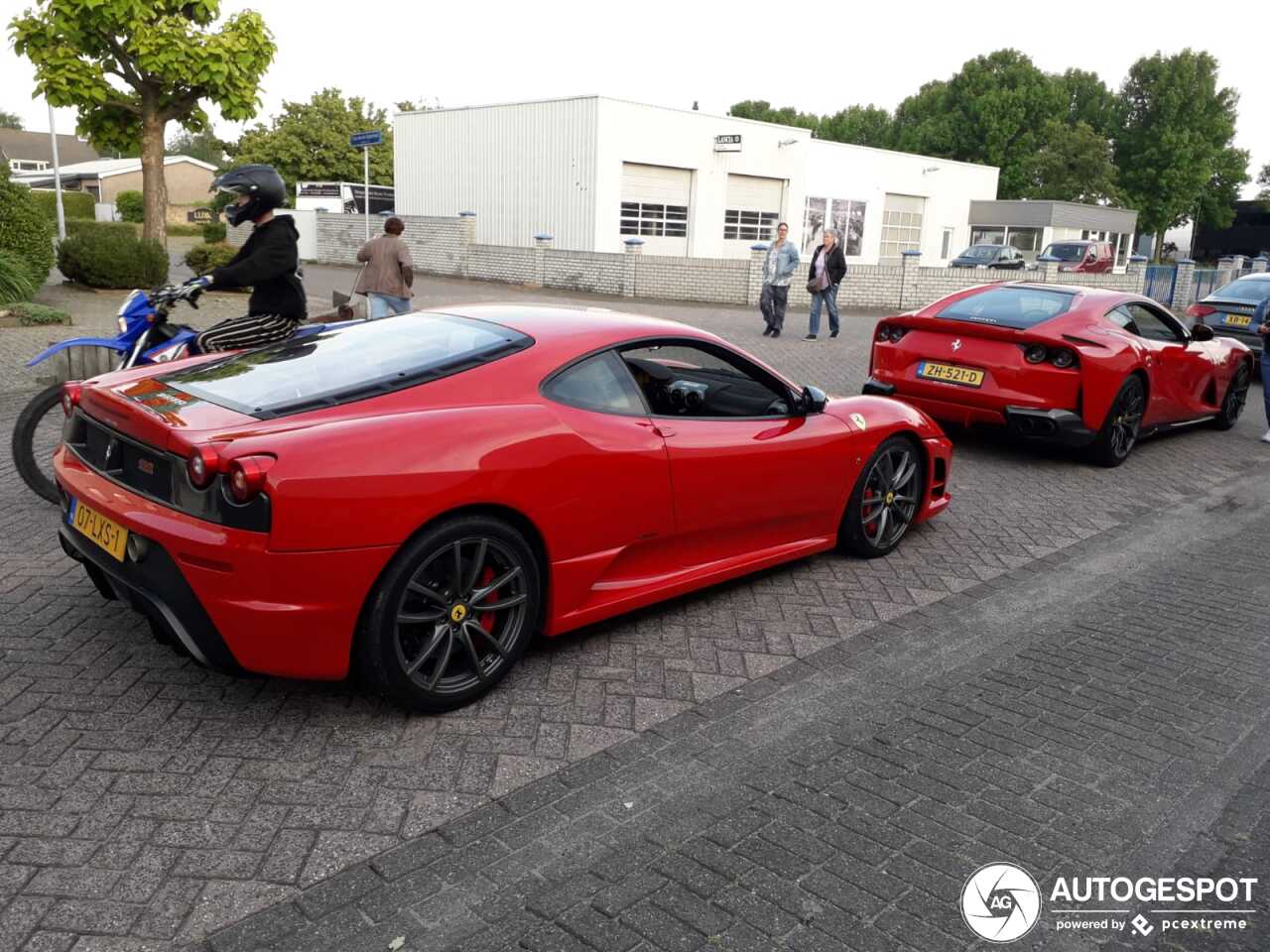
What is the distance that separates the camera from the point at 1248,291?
15898mm

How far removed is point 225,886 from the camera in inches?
107

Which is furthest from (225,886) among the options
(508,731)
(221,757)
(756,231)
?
(756,231)

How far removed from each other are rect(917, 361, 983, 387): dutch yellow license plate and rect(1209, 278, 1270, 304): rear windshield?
33.0 feet

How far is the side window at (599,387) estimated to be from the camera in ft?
13.4

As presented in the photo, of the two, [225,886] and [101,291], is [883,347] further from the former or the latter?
[101,291]

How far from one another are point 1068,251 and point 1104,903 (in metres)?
35.4

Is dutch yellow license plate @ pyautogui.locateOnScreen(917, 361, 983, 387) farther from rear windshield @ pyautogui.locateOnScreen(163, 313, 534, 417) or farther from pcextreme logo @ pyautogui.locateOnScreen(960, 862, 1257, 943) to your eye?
pcextreme logo @ pyautogui.locateOnScreen(960, 862, 1257, 943)

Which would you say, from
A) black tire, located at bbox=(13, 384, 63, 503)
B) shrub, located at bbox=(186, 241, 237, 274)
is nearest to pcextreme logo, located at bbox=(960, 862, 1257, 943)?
black tire, located at bbox=(13, 384, 63, 503)

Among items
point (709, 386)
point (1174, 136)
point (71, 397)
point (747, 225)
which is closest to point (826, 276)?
point (709, 386)

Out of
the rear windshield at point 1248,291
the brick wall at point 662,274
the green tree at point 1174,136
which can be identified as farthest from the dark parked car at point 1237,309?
the green tree at point 1174,136

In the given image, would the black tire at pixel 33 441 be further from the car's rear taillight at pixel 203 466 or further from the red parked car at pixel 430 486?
Answer: the car's rear taillight at pixel 203 466

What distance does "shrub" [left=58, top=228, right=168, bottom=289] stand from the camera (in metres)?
16.6

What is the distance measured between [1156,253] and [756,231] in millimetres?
46649

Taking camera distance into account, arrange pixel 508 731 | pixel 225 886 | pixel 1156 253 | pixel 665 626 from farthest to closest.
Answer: pixel 1156 253 → pixel 665 626 → pixel 508 731 → pixel 225 886
